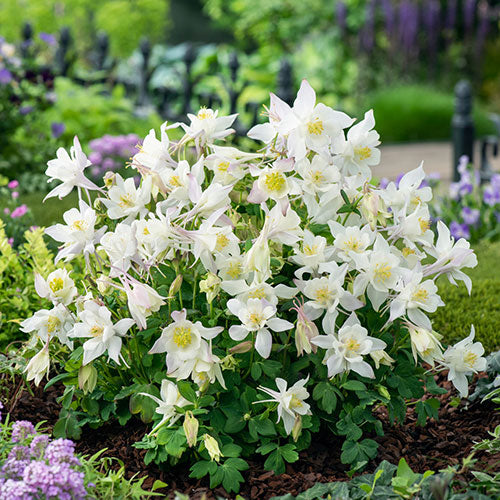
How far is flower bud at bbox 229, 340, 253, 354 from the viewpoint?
6.65 ft

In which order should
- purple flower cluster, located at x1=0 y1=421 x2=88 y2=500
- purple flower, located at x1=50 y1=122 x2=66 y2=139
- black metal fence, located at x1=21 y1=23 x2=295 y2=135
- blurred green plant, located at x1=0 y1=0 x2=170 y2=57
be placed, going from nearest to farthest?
purple flower cluster, located at x1=0 y1=421 x2=88 y2=500, purple flower, located at x1=50 y1=122 x2=66 y2=139, black metal fence, located at x1=21 y1=23 x2=295 y2=135, blurred green plant, located at x1=0 y1=0 x2=170 y2=57

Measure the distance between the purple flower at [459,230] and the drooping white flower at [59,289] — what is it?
2770 millimetres

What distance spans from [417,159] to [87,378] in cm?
749

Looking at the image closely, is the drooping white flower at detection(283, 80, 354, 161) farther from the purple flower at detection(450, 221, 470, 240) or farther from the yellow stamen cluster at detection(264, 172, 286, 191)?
the purple flower at detection(450, 221, 470, 240)

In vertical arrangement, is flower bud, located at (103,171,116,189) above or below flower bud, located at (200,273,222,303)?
above

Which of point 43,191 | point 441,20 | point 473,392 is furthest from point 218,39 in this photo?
point 473,392

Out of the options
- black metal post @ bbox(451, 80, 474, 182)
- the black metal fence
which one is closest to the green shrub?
the black metal fence

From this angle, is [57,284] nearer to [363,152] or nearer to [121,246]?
[121,246]

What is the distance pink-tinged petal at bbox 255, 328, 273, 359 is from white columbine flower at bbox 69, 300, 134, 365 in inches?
13.5

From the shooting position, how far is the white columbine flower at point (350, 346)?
2.04 meters

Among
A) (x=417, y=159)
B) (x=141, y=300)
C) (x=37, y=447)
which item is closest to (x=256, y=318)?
(x=141, y=300)

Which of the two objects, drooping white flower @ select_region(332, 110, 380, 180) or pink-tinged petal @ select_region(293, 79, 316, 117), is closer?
pink-tinged petal @ select_region(293, 79, 316, 117)

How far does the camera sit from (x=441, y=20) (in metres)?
14.0

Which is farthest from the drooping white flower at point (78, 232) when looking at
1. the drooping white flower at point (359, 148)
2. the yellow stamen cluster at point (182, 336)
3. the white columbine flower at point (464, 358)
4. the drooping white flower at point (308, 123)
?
the white columbine flower at point (464, 358)
